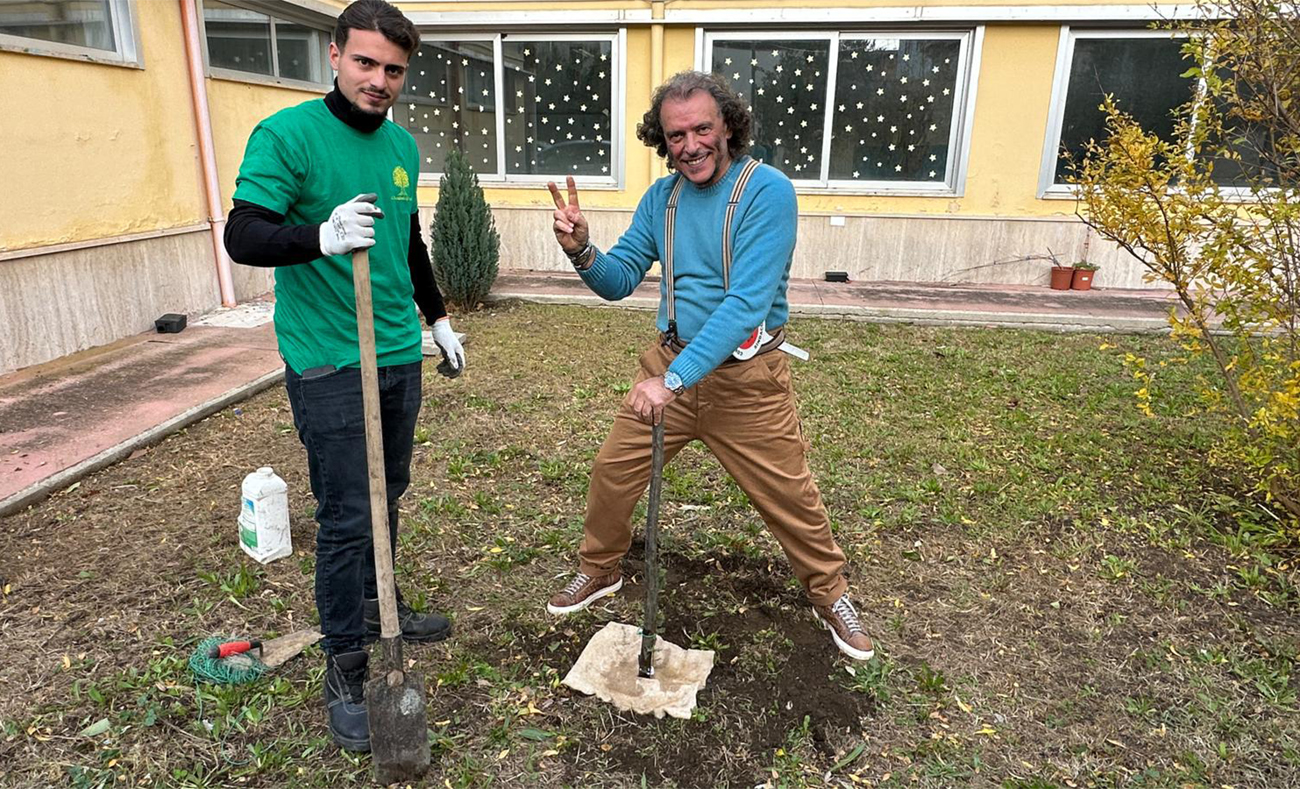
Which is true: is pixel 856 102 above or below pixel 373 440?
above

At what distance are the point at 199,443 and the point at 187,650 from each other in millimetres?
2122

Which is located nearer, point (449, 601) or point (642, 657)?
point (642, 657)

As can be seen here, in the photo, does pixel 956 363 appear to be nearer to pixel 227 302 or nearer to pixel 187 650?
pixel 187 650

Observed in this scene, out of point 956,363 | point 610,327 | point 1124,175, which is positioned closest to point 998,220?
point 956,363

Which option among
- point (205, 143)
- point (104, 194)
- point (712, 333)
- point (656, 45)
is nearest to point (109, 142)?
point (104, 194)

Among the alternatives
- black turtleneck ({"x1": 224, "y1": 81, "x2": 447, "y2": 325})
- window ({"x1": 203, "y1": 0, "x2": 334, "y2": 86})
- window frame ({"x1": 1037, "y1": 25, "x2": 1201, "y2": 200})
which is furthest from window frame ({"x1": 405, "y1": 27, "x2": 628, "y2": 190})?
black turtleneck ({"x1": 224, "y1": 81, "x2": 447, "y2": 325})

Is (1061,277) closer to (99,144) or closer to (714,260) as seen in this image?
(714,260)

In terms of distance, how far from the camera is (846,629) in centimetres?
288

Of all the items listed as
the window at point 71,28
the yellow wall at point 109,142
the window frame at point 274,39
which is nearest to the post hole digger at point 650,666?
the yellow wall at point 109,142

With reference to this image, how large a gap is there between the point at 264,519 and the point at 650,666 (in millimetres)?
1745

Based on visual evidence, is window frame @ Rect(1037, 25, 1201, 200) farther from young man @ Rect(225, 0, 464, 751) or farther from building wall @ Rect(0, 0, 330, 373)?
building wall @ Rect(0, 0, 330, 373)

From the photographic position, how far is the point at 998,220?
391 inches

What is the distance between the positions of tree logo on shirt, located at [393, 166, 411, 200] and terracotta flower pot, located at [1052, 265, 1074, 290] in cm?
928

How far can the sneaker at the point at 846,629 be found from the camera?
2.84 metres
